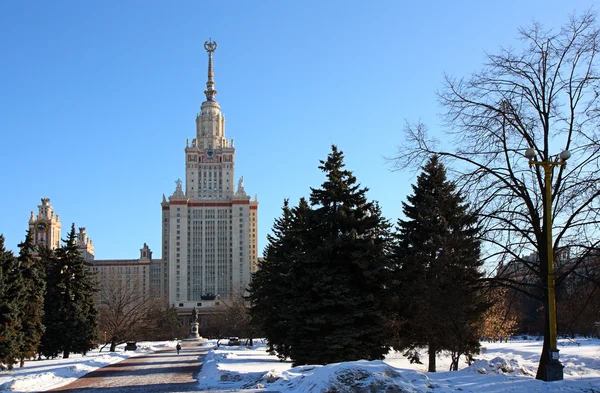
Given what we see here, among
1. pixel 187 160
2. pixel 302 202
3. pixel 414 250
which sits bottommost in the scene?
pixel 414 250

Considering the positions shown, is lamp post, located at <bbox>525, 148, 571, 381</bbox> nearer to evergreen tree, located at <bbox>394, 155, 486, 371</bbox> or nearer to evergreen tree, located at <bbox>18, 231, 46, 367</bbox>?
evergreen tree, located at <bbox>394, 155, 486, 371</bbox>

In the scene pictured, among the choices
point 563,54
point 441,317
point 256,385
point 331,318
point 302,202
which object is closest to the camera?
point 563,54

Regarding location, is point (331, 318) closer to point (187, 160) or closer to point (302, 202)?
point (302, 202)

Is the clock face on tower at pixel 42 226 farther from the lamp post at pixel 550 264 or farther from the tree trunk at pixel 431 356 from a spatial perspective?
the lamp post at pixel 550 264

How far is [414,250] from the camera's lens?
89.5ft

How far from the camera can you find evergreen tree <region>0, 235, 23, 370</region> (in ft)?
101

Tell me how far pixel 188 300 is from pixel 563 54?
15461cm

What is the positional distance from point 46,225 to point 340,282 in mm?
171749

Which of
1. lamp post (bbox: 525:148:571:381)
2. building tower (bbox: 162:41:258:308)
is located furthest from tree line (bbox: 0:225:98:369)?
building tower (bbox: 162:41:258:308)

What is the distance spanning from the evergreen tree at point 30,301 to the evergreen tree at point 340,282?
57.5 ft

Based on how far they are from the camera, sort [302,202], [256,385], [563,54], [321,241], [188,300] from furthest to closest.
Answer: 1. [188,300]
2. [302,202]
3. [321,241]
4. [256,385]
5. [563,54]

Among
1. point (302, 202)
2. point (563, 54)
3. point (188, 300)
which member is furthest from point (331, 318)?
point (188, 300)

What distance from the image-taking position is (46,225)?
590ft

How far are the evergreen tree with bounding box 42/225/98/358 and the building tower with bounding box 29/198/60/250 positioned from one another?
139m
